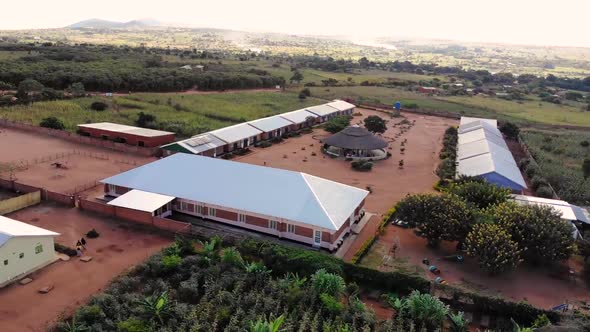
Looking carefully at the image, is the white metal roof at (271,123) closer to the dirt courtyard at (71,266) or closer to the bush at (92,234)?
the dirt courtyard at (71,266)

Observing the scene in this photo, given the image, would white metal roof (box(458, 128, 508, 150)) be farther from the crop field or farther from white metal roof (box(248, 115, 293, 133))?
white metal roof (box(248, 115, 293, 133))

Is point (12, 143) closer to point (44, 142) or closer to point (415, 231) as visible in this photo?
point (44, 142)

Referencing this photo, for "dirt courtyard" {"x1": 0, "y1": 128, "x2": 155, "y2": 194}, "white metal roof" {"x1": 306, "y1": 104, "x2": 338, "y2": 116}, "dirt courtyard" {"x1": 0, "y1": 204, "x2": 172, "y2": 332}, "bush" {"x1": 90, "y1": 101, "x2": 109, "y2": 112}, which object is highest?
"bush" {"x1": 90, "y1": 101, "x2": 109, "y2": 112}

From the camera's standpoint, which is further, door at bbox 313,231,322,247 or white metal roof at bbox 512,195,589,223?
white metal roof at bbox 512,195,589,223

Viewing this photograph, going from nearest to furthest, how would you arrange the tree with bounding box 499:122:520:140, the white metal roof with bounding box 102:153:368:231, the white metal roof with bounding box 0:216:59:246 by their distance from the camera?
1. the white metal roof with bounding box 0:216:59:246
2. the white metal roof with bounding box 102:153:368:231
3. the tree with bounding box 499:122:520:140

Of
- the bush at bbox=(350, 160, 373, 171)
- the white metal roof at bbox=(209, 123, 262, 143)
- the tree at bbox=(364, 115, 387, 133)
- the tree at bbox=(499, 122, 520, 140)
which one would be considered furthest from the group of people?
the tree at bbox=(499, 122, 520, 140)

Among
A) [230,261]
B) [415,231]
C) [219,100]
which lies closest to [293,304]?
[230,261]

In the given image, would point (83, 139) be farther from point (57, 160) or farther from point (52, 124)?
point (57, 160)
